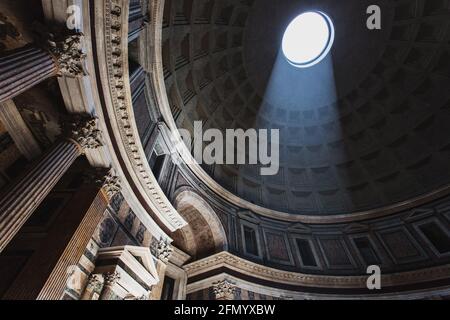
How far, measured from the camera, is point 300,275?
13.2 metres

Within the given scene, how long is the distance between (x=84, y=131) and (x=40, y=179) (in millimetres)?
1609

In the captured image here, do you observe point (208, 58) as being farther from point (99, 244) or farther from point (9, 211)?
point (9, 211)

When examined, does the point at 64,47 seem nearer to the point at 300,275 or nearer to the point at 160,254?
the point at 160,254

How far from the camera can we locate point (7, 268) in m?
5.36

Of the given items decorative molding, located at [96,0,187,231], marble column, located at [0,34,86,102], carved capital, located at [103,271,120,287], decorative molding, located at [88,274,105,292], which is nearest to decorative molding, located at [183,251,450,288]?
decorative molding, located at [96,0,187,231]

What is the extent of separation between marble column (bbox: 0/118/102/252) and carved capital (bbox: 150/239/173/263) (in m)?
4.47

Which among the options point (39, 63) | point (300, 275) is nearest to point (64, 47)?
point (39, 63)

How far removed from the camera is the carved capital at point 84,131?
6.34 metres

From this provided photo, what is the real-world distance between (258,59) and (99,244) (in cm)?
1716

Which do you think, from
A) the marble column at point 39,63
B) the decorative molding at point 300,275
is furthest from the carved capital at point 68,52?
the decorative molding at point 300,275

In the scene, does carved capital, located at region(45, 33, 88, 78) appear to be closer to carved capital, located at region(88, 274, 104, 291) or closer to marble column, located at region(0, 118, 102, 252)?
marble column, located at region(0, 118, 102, 252)

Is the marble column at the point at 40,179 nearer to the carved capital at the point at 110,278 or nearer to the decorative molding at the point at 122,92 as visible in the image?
the decorative molding at the point at 122,92

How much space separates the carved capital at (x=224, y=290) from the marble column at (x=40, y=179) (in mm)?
8055

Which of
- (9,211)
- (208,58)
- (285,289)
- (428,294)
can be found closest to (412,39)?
(208,58)
